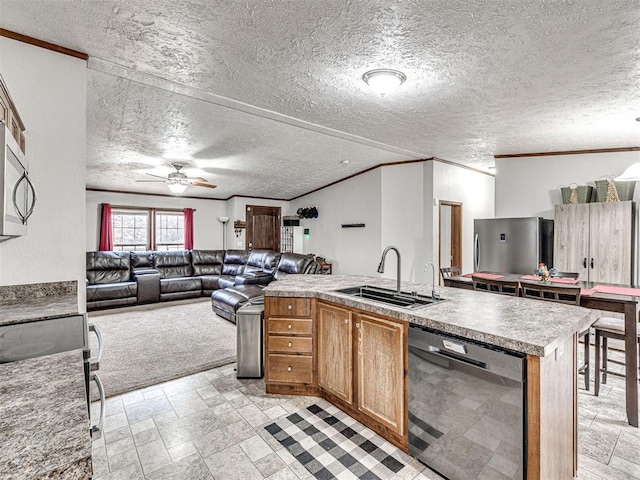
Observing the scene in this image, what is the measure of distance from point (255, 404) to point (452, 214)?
212 inches

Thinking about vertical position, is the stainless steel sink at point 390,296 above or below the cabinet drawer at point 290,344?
above

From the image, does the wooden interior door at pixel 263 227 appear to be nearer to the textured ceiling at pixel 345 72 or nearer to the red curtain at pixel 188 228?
the red curtain at pixel 188 228

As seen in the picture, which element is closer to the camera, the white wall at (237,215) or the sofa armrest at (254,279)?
the sofa armrest at (254,279)

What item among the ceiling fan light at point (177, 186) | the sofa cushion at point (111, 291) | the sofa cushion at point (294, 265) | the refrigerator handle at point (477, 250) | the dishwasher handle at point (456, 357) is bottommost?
the sofa cushion at point (111, 291)

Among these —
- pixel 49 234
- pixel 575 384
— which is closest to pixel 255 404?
pixel 49 234

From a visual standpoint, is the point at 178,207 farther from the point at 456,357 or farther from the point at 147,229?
the point at 456,357

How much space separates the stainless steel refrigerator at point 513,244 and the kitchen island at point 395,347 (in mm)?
2804

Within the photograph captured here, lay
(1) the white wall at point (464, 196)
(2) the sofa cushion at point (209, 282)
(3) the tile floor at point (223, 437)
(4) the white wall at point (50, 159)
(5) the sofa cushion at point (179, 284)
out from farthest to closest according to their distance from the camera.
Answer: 1. (2) the sofa cushion at point (209, 282)
2. (5) the sofa cushion at point (179, 284)
3. (1) the white wall at point (464, 196)
4. (4) the white wall at point (50, 159)
5. (3) the tile floor at point (223, 437)

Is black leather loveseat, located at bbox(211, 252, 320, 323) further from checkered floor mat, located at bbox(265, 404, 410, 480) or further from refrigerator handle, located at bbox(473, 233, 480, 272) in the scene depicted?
refrigerator handle, located at bbox(473, 233, 480, 272)

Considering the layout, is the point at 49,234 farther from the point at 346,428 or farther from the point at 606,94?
the point at 606,94

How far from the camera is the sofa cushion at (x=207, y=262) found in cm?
727

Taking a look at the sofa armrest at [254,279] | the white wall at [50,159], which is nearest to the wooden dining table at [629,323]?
the white wall at [50,159]

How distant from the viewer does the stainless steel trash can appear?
121 inches

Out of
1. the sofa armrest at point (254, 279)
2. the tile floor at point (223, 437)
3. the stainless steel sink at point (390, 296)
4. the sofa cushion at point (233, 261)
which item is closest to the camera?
the tile floor at point (223, 437)
